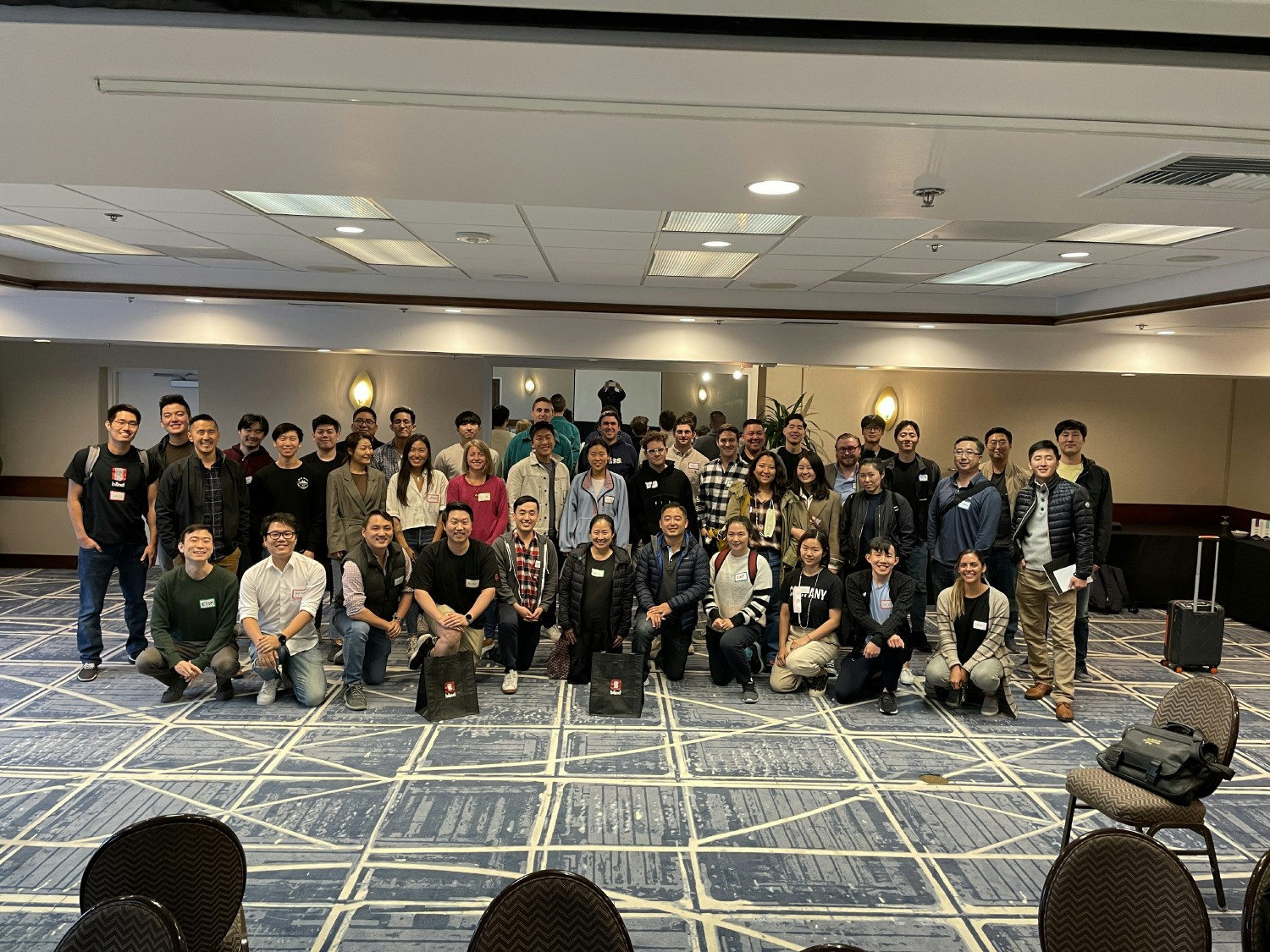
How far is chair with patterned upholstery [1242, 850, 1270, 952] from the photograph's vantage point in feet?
7.95

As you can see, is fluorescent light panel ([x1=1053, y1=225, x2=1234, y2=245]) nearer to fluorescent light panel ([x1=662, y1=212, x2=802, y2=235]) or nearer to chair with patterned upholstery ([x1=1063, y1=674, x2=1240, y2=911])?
fluorescent light panel ([x1=662, y1=212, x2=802, y2=235])

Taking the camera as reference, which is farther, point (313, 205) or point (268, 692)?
point (268, 692)

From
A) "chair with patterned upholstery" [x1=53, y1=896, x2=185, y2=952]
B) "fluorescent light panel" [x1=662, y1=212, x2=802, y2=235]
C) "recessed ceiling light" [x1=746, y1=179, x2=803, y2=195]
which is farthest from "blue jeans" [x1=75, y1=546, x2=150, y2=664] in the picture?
"recessed ceiling light" [x1=746, y1=179, x2=803, y2=195]

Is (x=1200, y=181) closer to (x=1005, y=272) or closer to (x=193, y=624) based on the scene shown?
(x=1005, y=272)

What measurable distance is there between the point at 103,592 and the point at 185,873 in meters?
4.58

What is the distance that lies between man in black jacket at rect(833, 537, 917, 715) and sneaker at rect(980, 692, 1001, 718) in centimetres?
55

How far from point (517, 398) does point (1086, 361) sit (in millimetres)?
6065

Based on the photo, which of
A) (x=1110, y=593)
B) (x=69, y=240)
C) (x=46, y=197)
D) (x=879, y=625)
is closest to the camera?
(x=46, y=197)

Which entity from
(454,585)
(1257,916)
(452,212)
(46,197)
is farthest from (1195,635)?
(46,197)

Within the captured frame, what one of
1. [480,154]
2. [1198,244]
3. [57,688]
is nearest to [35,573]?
[57,688]

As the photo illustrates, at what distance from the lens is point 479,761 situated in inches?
196

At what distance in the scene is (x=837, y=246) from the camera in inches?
226

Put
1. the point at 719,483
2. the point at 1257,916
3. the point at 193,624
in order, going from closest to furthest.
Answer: the point at 1257,916
the point at 193,624
the point at 719,483

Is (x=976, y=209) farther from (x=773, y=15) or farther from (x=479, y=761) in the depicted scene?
(x=479, y=761)
